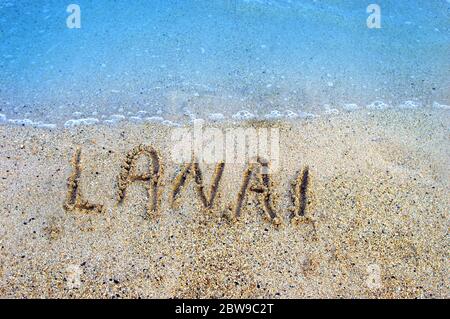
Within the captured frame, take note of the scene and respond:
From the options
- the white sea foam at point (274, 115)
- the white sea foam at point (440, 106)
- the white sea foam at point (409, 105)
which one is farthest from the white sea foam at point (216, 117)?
the white sea foam at point (440, 106)

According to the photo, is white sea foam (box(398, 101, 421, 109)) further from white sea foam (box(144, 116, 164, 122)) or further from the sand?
white sea foam (box(144, 116, 164, 122))

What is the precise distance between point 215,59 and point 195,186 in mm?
1726

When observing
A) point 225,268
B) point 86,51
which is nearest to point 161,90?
point 86,51

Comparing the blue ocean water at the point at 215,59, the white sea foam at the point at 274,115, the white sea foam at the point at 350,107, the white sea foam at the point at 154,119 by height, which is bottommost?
the white sea foam at the point at 154,119

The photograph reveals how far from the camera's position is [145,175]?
10.6 feet

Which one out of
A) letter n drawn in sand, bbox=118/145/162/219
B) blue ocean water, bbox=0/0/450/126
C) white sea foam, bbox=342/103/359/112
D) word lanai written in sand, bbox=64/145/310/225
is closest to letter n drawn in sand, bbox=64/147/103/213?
word lanai written in sand, bbox=64/145/310/225

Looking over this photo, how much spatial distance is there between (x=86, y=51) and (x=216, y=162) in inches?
84.5

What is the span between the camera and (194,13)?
4.96m

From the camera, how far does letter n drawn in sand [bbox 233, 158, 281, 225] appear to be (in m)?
3.00

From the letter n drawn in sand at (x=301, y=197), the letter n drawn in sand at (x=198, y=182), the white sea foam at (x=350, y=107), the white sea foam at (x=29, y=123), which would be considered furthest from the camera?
the white sea foam at (x=350, y=107)

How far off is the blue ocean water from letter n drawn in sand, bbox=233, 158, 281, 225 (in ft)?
2.35

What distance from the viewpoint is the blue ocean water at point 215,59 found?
3.94 metres

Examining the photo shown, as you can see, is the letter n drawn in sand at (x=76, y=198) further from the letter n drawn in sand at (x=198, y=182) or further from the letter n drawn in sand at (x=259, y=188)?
the letter n drawn in sand at (x=259, y=188)

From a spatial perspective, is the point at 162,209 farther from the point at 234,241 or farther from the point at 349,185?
the point at 349,185
